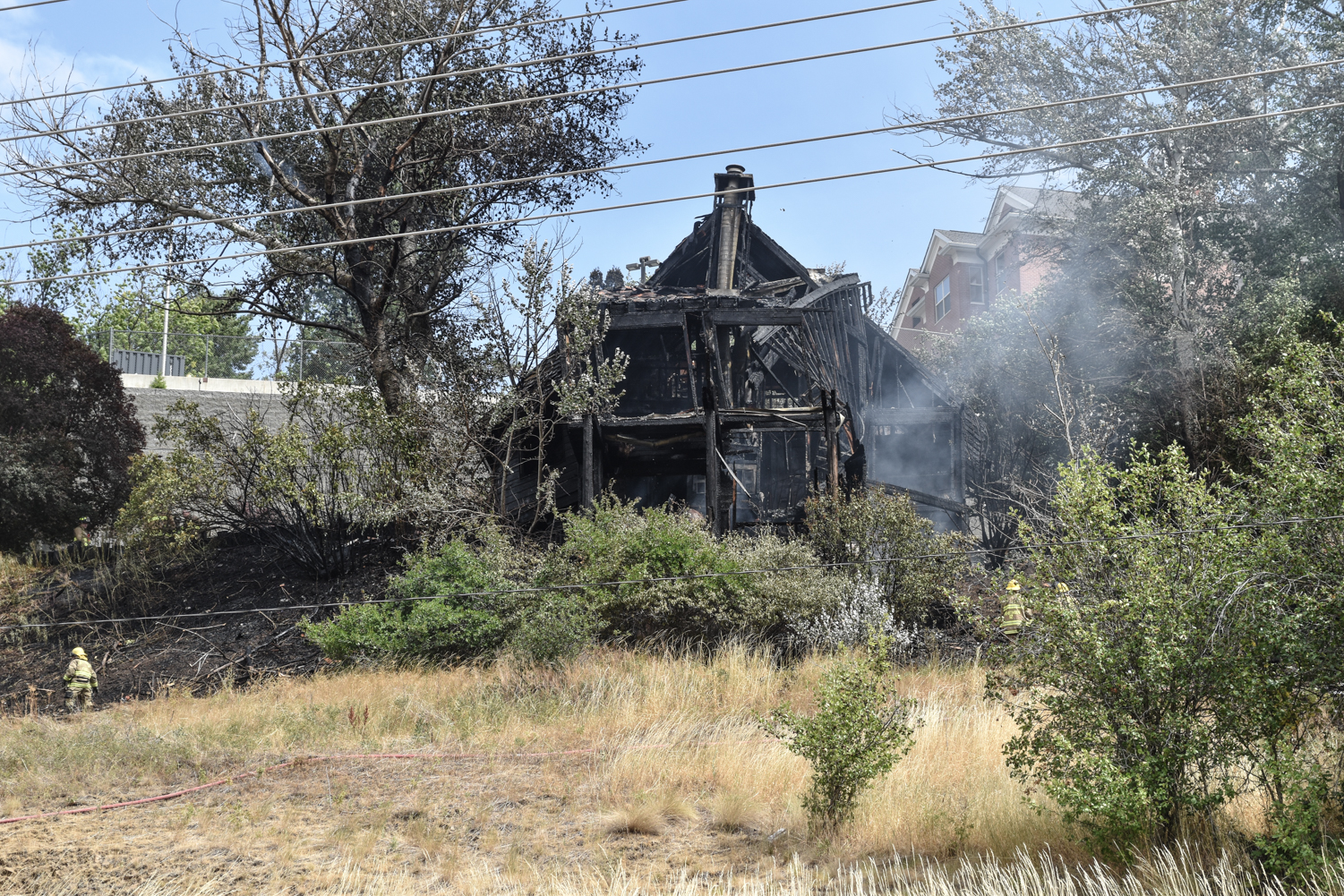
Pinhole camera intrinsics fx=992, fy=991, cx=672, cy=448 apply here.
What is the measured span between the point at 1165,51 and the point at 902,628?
16379 mm

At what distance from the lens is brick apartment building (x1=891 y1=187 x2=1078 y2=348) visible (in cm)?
3216

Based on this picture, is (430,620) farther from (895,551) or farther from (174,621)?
(895,551)

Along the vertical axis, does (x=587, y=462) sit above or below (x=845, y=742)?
above

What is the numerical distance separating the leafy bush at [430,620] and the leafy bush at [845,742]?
7.89 meters

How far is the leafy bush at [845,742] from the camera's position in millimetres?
8750

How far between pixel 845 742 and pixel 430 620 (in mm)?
8916

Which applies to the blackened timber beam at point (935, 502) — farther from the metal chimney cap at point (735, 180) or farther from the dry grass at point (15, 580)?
the dry grass at point (15, 580)

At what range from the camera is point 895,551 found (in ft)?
52.2

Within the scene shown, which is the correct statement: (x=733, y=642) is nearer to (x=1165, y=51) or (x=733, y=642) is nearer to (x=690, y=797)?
(x=690, y=797)

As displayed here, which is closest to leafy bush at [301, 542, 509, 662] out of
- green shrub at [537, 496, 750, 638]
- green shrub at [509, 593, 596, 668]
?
green shrub at [509, 593, 596, 668]

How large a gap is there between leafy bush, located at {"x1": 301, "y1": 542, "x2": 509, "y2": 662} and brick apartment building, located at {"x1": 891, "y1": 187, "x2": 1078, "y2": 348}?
19.4 metres

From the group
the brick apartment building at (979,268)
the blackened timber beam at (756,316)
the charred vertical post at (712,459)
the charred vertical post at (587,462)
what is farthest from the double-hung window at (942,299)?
the charred vertical post at (587,462)

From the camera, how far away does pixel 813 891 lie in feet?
25.1

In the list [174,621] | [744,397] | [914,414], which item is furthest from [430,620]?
[914,414]
